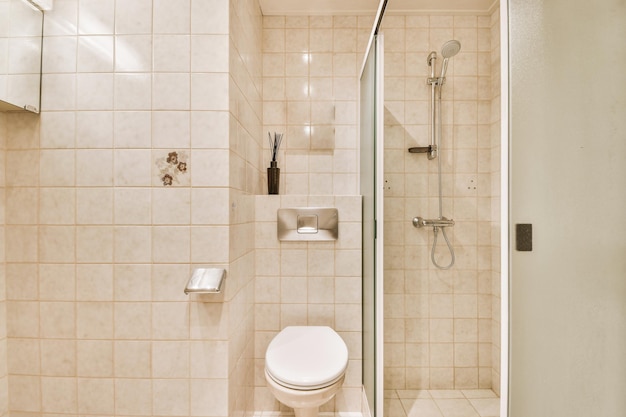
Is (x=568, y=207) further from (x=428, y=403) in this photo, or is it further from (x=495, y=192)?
(x=428, y=403)

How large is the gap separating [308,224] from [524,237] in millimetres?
1306

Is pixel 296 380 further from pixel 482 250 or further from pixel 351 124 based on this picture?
pixel 351 124

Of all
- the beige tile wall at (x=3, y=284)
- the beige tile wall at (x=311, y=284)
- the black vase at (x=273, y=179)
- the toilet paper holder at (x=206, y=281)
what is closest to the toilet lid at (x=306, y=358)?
the beige tile wall at (x=311, y=284)

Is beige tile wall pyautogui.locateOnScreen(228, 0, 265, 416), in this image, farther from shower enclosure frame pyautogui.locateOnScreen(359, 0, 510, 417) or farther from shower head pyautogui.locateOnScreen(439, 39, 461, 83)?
shower head pyautogui.locateOnScreen(439, 39, 461, 83)

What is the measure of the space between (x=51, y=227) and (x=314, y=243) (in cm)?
125

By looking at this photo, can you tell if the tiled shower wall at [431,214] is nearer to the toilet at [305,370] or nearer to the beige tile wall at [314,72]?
the beige tile wall at [314,72]

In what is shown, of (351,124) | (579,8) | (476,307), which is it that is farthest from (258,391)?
(579,8)

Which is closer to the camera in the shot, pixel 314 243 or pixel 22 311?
pixel 22 311

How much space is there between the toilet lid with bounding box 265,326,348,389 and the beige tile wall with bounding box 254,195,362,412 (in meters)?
0.14

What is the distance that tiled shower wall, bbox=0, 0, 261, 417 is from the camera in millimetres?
1250

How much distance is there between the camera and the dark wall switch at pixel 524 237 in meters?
0.53

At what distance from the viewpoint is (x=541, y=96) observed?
0.50m

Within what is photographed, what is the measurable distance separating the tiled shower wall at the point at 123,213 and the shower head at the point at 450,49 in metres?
1.14

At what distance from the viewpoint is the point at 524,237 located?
54cm
